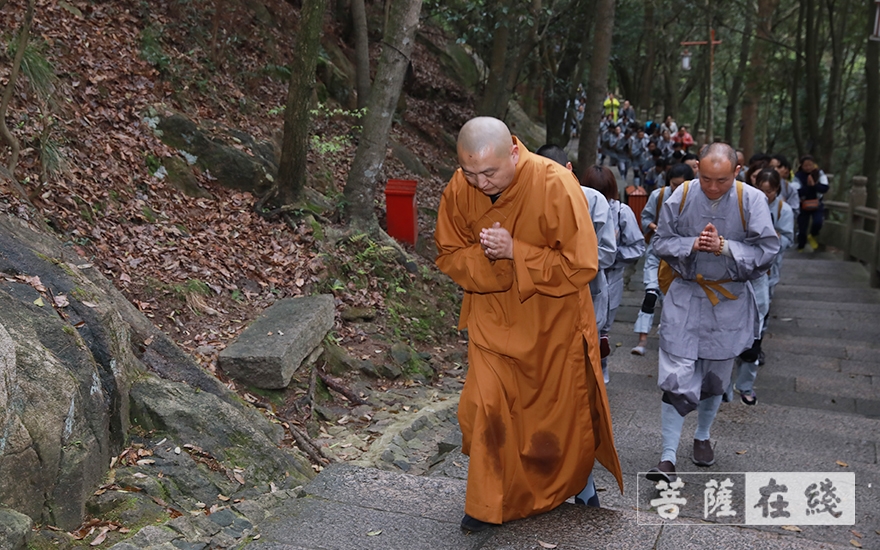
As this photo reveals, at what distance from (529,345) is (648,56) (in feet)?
91.6

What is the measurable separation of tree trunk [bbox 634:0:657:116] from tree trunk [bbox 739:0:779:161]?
3.66 metres

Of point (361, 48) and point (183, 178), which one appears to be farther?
point (361, 48)

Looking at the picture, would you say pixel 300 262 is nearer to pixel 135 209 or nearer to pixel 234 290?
pixel 234 290

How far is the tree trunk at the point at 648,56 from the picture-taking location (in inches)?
1011

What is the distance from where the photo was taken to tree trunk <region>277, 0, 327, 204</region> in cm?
893

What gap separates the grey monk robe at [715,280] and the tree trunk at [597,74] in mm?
7834

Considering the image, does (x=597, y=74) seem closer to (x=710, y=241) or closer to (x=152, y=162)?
(x=152, y=162)

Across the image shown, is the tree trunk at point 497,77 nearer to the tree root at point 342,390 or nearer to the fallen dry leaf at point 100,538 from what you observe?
the tree root at point 342,390

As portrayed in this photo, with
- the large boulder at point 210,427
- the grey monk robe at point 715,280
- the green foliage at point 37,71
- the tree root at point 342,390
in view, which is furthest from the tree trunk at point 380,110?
the grey monk robe at point 715,280

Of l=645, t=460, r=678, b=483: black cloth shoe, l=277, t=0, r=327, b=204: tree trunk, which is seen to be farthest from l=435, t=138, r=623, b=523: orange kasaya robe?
l=277, t=0, r=327, b=204: tree trunk

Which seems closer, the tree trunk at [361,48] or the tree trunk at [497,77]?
the tree trunk at [361,48]

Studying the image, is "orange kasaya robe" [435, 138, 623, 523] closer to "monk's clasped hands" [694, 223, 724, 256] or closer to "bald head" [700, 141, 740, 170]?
"monk's clasped hands" [694, 223, 724, 256]

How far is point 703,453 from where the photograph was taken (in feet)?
17.3

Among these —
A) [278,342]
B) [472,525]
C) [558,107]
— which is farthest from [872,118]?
[472,525]
